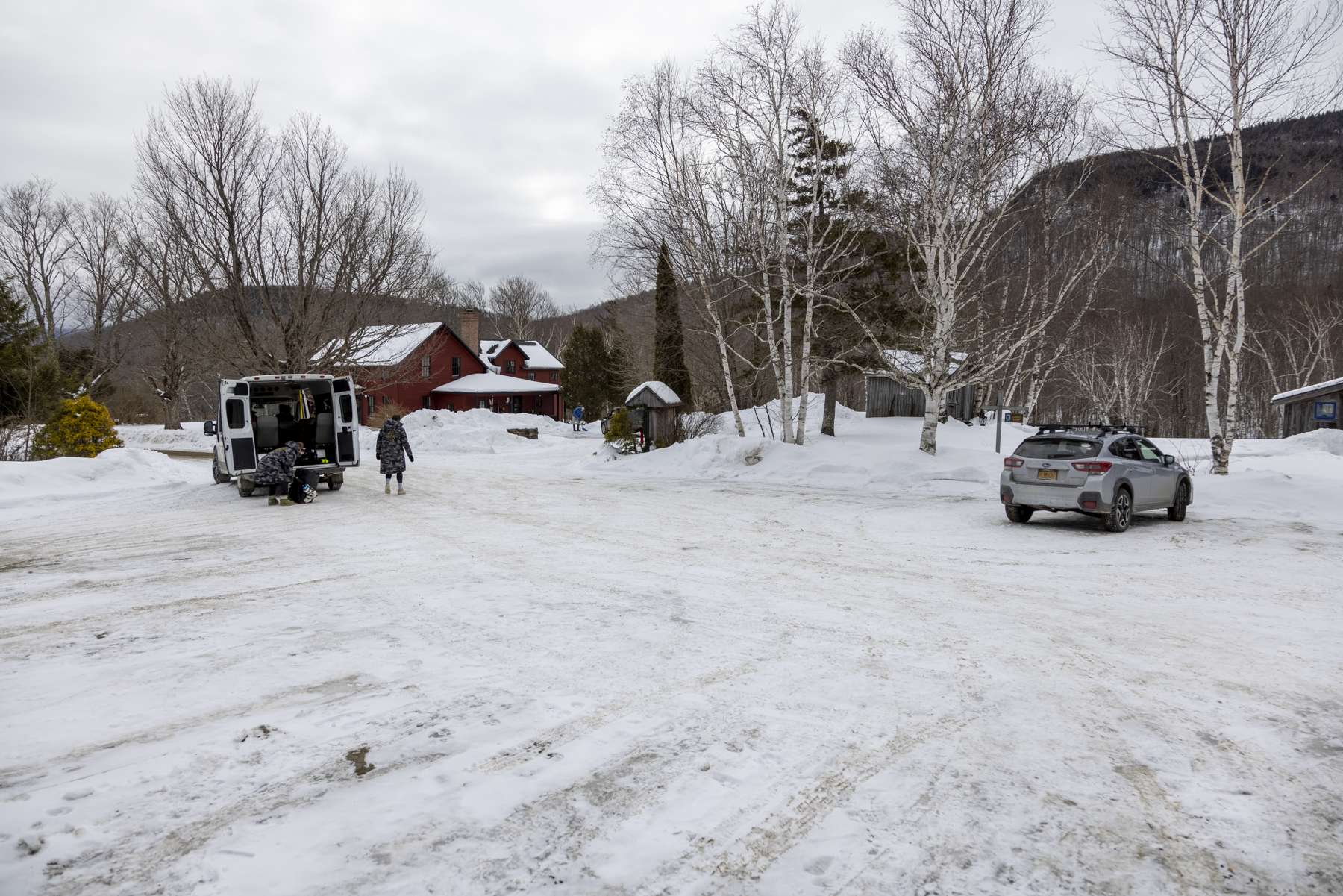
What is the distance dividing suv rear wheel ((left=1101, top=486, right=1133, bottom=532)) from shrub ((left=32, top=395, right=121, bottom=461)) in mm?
24371

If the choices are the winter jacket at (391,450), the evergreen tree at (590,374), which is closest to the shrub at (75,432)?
the winter jacket at (391,450)

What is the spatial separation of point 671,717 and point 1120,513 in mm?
9805

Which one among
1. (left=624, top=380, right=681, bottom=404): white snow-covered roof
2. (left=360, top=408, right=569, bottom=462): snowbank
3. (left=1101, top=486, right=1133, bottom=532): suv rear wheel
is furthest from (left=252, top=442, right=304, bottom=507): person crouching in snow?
(left=1101, top=486, right=1133, bottom=532): suv rear wheel

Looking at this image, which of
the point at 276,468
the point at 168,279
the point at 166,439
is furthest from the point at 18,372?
the point at 166,439

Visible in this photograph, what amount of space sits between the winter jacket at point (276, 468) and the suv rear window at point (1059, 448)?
44.5 feet

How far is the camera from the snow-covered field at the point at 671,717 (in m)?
3.16

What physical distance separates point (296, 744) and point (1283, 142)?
23.3m

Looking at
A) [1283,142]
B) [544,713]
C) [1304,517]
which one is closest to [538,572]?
[544,713]

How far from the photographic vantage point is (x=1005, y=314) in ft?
88.3

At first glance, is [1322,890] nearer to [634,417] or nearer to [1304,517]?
[1304,517]

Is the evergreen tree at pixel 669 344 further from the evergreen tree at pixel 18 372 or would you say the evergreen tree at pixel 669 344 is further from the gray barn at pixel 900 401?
the evergreen tree at pixel 18 372

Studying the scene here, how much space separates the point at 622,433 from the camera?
85.4 feet

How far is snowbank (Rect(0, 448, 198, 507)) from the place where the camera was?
15.8 metres

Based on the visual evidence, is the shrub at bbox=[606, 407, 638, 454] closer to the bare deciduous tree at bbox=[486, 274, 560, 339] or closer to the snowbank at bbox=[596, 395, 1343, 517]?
the snowbank at bbox=[596, 395, 1343, 517]
